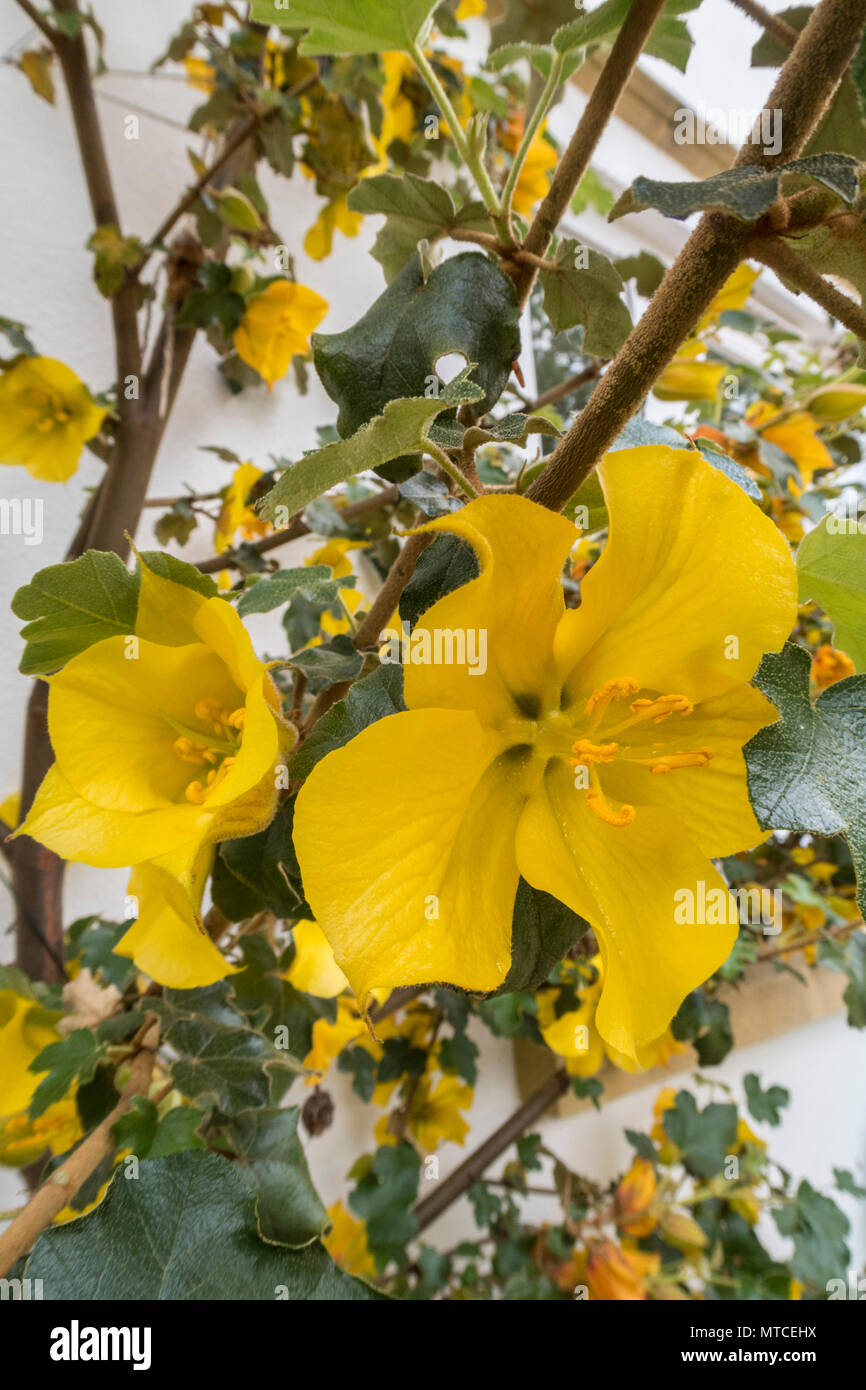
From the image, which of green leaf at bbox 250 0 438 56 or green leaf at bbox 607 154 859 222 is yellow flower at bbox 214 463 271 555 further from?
green leaf at bbox 607 154 859 222

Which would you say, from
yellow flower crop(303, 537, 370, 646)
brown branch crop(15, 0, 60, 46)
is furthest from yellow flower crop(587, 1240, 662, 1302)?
brown branch crop(15, 0, 60, 46)

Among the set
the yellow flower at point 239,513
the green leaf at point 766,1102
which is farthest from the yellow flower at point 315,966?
the green leaf at point 766,1102

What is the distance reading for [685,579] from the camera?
0.24m

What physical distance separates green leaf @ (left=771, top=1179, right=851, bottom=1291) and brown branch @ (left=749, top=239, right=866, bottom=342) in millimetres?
1263

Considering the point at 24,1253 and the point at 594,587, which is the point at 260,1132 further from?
the point at 594,587

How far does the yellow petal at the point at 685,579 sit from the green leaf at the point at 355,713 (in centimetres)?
6

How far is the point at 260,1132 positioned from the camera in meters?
0.44

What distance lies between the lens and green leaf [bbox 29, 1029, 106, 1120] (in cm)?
40

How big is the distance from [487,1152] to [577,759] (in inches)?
43.4

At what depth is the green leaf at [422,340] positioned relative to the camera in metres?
0.29

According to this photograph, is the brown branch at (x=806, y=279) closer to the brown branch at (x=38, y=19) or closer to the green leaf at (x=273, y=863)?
the green leaf at (x=273, y=863)

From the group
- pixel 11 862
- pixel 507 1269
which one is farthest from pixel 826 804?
pixel 507 1269

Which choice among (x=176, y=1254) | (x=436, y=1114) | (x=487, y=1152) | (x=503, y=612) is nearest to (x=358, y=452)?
(x=503, y=612)
